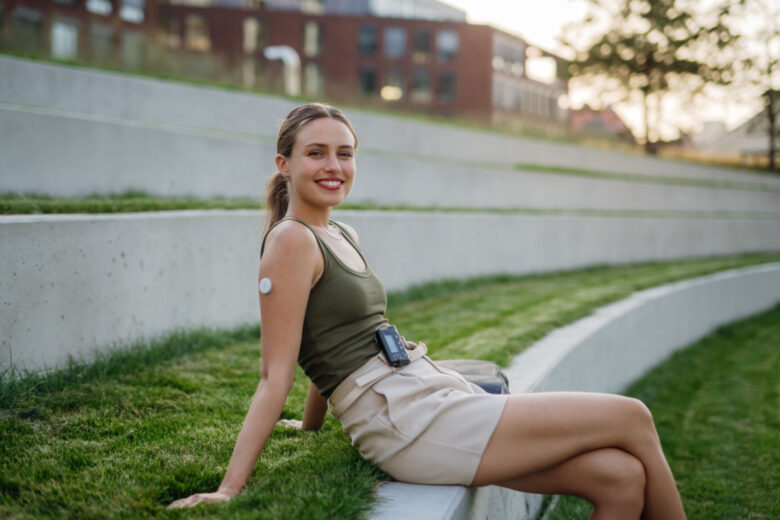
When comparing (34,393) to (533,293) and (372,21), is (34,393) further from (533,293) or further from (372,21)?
(372,21)

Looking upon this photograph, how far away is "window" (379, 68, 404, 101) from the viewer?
42.6m

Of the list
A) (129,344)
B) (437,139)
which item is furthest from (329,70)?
(129,344)

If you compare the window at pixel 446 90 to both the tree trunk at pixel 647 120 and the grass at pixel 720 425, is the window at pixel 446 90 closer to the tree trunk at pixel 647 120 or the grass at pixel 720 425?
the tree trunk at pixel 647 120

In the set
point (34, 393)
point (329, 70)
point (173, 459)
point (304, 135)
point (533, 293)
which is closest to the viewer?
point (304, 135)

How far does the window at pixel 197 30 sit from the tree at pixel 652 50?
20632mm

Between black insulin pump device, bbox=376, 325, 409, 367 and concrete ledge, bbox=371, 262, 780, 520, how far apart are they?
425mm

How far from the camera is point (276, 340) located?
7.66ft

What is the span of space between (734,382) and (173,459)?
6133mm

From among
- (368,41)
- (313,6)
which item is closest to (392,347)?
(368,41)

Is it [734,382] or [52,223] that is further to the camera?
[734,382]

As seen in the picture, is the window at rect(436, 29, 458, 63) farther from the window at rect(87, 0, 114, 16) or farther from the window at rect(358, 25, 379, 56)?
the window at rect(87, 0, 114, 16)

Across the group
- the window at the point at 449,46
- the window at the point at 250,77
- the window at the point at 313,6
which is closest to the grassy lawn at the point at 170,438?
the window at the point at 250,77

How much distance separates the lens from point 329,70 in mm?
40844

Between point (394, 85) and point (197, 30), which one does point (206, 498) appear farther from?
point (394, 85)
